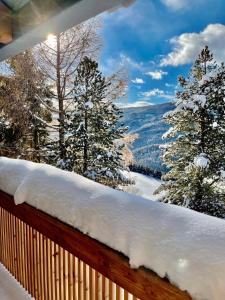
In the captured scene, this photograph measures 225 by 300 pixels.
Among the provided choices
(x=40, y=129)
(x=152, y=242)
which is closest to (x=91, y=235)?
(x=152, y=242)

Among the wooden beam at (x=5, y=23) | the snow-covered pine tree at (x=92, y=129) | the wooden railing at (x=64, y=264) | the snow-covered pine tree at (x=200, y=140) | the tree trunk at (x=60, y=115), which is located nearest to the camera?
the wooden railing at (x=64, y=264)

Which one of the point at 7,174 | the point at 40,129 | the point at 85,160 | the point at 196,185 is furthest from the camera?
the point at 40,129

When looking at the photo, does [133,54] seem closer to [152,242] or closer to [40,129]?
[40,129]

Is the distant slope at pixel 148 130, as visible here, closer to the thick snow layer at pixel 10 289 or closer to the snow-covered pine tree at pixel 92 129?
the snow-covered pine tree at pixel 92 129

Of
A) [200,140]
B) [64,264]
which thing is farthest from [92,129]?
[64,264]

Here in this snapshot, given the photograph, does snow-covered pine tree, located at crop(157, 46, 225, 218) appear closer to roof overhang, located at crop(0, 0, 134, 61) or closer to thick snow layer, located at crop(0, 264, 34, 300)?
thick snow layer, located at crop(0, 264, 34, 300)

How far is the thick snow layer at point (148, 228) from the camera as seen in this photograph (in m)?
1.28

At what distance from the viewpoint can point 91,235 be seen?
75.4 inches

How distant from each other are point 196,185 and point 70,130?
17.8 ft

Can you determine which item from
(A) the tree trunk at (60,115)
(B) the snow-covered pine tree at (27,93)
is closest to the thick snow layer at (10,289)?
(A) the tree trunk at (60,115)

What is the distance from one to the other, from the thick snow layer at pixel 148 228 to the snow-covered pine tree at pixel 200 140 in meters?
8.73

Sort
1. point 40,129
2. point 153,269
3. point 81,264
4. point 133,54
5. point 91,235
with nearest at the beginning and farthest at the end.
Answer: point 153,269 < point 91,235 < point 81,264 < point 40,129 < point 133,54

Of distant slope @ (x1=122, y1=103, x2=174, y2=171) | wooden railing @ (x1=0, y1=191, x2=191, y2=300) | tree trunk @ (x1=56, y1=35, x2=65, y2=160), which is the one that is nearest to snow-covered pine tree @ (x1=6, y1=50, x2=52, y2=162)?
tree trunk @ (x1=56, y1=35, x2=65, y2=160)

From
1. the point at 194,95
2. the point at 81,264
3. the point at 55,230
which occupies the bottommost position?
the point at 81,264
